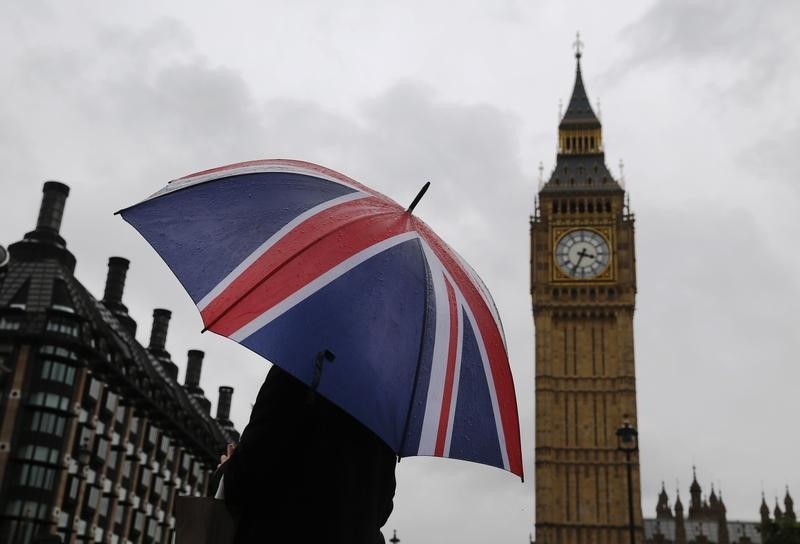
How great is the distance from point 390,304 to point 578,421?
202 ft

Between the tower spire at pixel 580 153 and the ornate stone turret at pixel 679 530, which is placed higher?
the tower spire at pixel 580 153

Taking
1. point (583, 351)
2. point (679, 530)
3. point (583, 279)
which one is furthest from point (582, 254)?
point (679, 530)

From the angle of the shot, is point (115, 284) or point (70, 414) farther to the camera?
point (115, 284)

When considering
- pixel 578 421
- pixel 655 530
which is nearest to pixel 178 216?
pixel 578 421

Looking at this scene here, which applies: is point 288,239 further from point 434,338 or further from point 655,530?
point 655,530

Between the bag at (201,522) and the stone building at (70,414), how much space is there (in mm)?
36179

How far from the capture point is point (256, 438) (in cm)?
334

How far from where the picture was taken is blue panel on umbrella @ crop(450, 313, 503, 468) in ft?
13.0

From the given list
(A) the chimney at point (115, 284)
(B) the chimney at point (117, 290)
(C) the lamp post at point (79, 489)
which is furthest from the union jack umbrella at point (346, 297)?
(A) the chimney at point (115, 284)

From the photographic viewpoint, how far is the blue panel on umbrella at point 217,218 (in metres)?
3.75

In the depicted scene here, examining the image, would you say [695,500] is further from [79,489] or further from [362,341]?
[362,341]

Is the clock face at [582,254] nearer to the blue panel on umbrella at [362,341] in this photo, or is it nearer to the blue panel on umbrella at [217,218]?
the blue panel on umbrella at [217,218]

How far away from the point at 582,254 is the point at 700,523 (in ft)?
101

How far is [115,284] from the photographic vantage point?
65.4 metres
